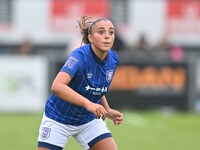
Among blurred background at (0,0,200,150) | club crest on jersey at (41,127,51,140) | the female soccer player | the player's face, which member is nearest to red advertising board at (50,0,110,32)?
blurred background at (0,0,200,150)

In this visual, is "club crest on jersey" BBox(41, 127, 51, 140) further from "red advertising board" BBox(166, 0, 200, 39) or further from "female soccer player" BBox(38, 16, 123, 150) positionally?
"red advertising board" BBox(166, 0, 200, 39)

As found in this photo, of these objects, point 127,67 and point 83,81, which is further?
point 127,67

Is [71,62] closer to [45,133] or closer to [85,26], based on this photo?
[85,26]

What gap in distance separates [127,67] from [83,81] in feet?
39.3

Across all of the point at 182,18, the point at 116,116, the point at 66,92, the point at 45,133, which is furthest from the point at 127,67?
the point at 66,92

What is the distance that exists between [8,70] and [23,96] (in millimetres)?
712

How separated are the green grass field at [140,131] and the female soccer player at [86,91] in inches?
169

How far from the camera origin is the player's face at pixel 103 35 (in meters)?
8.34

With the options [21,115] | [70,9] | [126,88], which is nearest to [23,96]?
[21,115]

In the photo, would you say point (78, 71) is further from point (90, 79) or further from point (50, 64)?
point (50, 64)

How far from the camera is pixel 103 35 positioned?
27.4ft

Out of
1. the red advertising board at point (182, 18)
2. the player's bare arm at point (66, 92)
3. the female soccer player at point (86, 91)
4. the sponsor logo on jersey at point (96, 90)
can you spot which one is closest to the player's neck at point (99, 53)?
the female soccer player at point (86, 91)

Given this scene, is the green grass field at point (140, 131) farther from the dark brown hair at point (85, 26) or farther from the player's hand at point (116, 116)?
the dark brown hair at point (85, 26)

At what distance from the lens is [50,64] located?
65.9 feet
